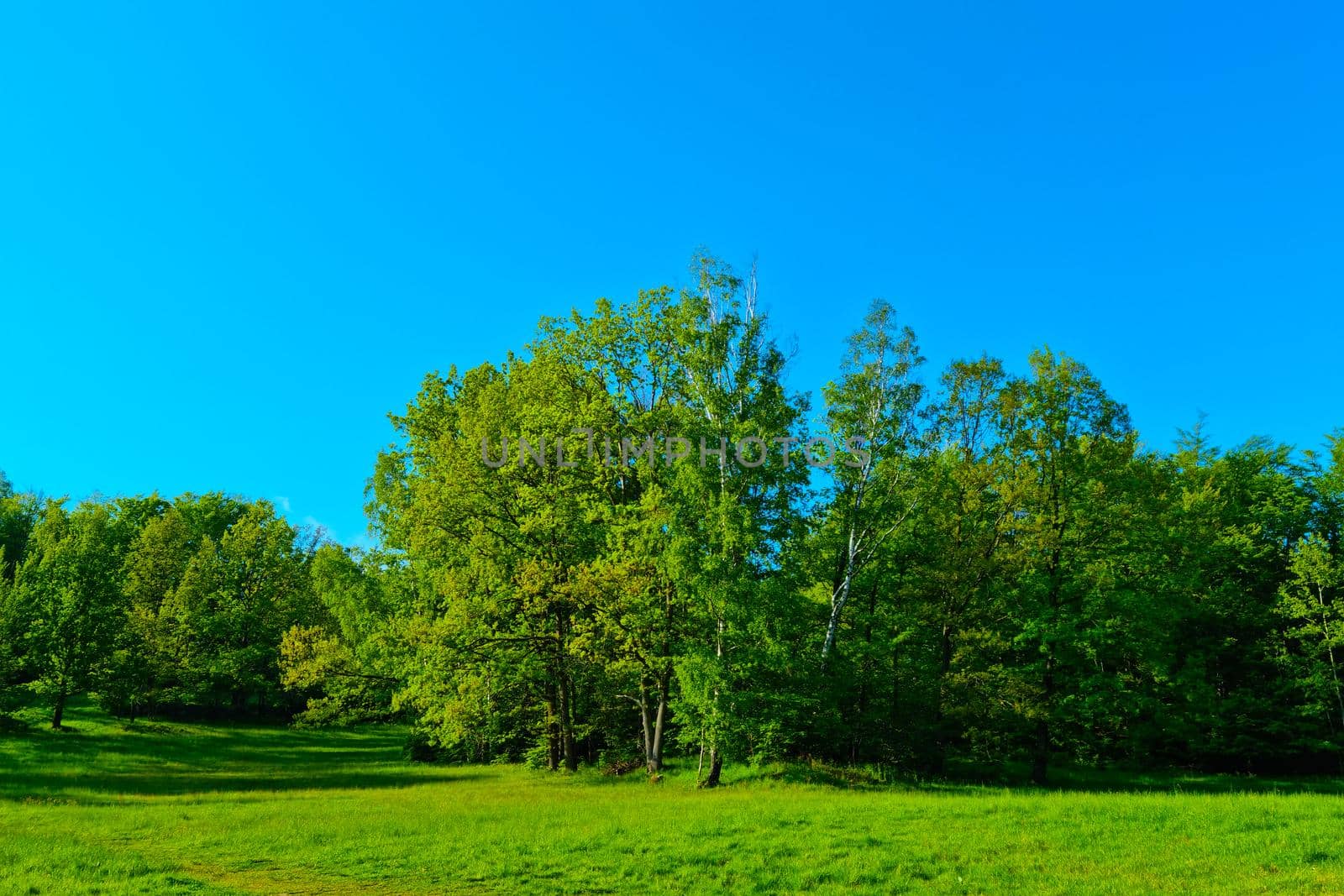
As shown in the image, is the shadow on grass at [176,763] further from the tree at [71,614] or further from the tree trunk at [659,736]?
the tree trunk at [659,736]

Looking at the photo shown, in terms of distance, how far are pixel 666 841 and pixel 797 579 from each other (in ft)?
45.4

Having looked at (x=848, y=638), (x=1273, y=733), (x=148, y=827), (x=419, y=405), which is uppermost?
(x=419, y=405)

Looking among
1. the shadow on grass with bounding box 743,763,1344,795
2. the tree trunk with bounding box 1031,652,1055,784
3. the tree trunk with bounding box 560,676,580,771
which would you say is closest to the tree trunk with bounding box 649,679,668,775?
the tree trunk with bounding box 560,676,580,771

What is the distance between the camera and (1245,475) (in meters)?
46.1

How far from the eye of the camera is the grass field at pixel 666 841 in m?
12.6

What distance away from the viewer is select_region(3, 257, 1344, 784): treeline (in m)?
27.0

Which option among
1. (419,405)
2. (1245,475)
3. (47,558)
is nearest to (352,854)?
(419,405)

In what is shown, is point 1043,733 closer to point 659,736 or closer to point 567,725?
point 659,736

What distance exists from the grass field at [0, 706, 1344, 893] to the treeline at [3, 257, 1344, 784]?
16.1ft

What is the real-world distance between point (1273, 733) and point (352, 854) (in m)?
42.8

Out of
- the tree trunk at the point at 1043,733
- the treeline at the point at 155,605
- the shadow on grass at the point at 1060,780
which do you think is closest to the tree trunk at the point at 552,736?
the shadow on grass at the point at 1060,780

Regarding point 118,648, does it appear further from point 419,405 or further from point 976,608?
point 976,608

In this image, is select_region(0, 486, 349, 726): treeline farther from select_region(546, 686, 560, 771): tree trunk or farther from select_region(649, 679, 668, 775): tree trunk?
select_region(649, 679, 668, 775): tree trunk

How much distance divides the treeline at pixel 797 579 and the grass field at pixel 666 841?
16.1 ft
